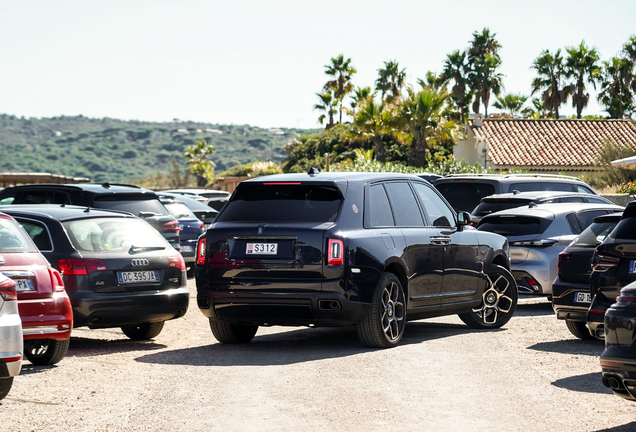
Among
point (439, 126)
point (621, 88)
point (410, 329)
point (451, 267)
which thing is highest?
point (621, 88)

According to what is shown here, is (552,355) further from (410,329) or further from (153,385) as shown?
(153,385)

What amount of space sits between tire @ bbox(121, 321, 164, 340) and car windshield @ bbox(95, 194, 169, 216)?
3893 millimetres

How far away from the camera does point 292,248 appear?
31.1 feet

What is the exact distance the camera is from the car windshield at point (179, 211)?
2025 centimetres

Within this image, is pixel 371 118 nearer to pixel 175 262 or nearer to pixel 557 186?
pixel 557 186

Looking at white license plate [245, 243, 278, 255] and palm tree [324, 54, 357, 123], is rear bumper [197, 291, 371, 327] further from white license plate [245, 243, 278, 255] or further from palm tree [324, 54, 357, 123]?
palm tree [324, 54, 357, 123]

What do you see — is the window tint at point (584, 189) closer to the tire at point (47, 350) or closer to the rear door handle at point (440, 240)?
the rear door handle at point (440, 240)

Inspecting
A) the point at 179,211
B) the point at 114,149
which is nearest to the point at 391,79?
the point at 179,211

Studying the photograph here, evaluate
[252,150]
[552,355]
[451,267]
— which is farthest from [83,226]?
[252,150]

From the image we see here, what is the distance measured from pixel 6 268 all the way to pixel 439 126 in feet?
129

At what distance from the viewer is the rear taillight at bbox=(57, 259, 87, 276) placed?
32.2 feet

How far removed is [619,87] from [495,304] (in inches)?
2282

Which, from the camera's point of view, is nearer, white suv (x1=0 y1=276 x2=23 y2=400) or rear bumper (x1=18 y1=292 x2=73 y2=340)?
white suv (x1=0 y1=276 x2=23 y2=400)

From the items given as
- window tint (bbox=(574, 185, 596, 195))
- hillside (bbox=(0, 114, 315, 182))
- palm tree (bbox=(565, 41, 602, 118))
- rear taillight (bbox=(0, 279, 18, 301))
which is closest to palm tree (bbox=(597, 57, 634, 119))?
palm tree (bbox=(565, 41, 602, 118))
